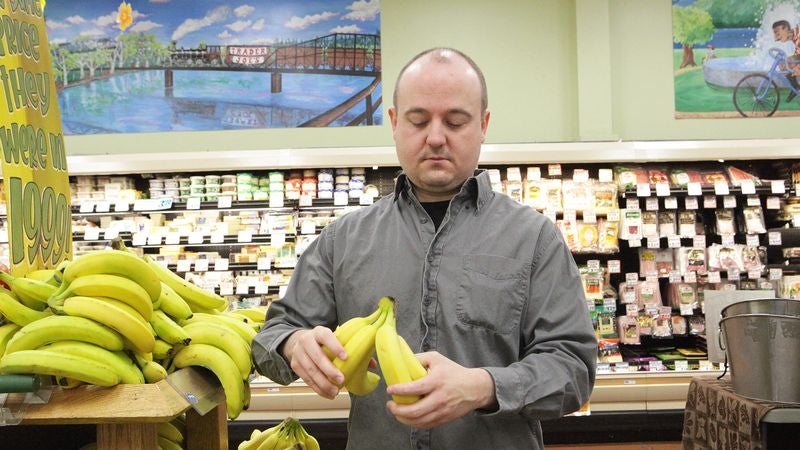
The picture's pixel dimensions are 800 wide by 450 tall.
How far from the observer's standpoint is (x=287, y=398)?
14.9ft

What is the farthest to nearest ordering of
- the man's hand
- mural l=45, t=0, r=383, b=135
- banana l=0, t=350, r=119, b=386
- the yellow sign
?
mural l=45, t=0, r=383, b=135 < the yellow sign < banana l=0, t=350, r=119, b=386 < the man's hand

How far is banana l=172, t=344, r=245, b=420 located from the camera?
1.44m

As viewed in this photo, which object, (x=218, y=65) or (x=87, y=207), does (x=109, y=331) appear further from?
(x=218, y=65)

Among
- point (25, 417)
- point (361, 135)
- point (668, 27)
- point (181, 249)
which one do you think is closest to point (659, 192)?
point (668, 27)

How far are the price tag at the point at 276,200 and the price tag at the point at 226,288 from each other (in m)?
0.72

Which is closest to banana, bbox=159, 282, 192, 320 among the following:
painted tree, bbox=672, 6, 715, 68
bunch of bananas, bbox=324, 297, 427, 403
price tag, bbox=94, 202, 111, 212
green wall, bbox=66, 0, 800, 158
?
bunch of bananas, bbox=324, 297, 427, 403

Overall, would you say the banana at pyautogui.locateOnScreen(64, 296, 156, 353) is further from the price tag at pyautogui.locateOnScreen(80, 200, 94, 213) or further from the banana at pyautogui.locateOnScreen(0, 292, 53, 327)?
the price tag at pyautogui.locateOnScreen(80, 200, 94, 213)

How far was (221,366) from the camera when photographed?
1464 mm

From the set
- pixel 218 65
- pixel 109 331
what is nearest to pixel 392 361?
pixel 109 331

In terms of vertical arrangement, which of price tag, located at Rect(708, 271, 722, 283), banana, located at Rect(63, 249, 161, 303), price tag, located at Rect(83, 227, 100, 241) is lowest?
price tag, located at Rect(708, 271, 722, 283)

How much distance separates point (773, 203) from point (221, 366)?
15.8 ft

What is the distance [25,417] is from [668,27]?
589 cm

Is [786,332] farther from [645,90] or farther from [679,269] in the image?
[645,90]

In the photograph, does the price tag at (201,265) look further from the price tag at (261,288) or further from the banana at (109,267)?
the banana at (109,267)
